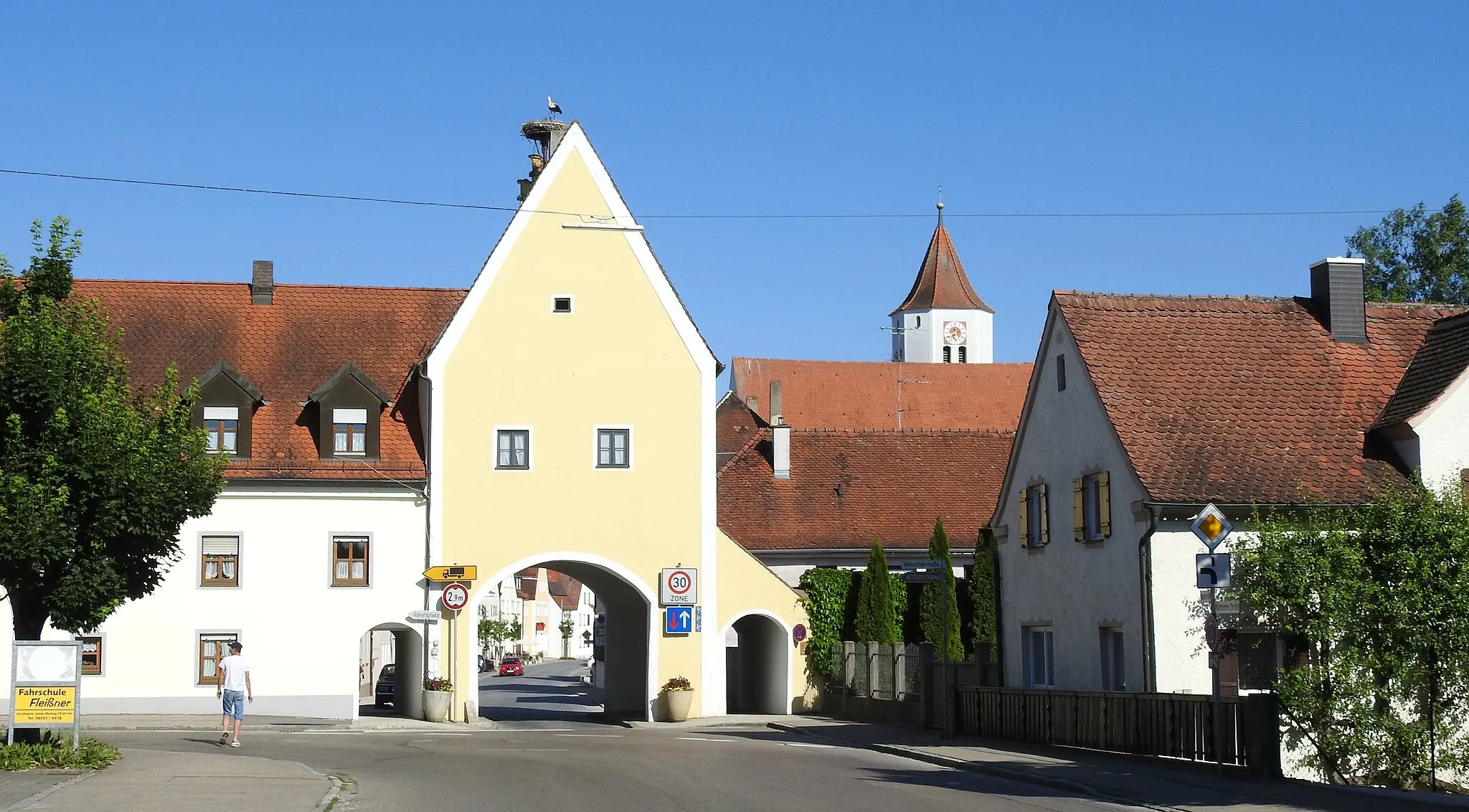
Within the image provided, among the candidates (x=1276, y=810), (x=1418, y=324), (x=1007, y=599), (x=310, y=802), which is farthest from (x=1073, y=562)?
(x=310, y=802)

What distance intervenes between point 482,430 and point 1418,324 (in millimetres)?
19982

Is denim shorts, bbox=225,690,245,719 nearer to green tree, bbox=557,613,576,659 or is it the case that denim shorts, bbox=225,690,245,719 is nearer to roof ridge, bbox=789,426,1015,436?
roof ridge, bbox=789,426,1015,436

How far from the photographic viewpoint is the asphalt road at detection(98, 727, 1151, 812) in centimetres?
1725

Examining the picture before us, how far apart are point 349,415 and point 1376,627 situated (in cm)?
2417

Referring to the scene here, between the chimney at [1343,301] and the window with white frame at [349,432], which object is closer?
the chimney at [1343,301]

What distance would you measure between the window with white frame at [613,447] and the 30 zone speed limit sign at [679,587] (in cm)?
272

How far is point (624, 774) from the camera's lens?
21.3m

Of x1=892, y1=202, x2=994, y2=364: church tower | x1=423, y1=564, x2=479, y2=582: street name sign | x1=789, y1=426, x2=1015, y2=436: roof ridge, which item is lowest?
x1=423, y1=564, x2=479, y2=582: street name sign

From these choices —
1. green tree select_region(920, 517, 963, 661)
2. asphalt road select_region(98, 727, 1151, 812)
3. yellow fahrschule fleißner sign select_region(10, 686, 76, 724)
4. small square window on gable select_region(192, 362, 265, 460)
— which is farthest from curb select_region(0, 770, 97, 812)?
small square window on gable select_region(192, 362, 265, 460)

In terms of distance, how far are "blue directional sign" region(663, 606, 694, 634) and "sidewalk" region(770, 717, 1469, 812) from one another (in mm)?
10560

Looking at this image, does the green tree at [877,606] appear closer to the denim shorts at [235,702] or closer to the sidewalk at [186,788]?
the denim shorts at [235,702]

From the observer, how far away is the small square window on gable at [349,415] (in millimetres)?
39031

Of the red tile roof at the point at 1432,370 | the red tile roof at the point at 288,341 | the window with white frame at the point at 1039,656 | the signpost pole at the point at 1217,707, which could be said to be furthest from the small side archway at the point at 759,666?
the signpost pole at the point at 1217,707

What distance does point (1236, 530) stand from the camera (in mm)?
26938
